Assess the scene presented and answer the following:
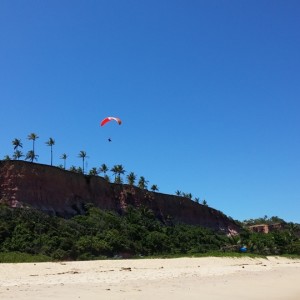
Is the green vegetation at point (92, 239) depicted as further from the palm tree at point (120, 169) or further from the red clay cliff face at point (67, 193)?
the palm tree at point (120, 169)

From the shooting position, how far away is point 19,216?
129 feet

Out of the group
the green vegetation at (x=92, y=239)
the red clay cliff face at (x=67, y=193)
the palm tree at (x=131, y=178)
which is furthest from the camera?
the palm tree at (x=131, y=178)

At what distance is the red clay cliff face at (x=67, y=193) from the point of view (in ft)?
155

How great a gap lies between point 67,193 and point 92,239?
48.8ft

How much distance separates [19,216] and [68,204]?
42.6 feet

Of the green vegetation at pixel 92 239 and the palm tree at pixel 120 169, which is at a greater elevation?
the palm tree at pixel 120 169

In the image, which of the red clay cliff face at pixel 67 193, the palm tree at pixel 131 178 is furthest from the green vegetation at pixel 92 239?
the palm tree at pixel 131 178

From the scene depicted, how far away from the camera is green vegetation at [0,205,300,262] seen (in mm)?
33312

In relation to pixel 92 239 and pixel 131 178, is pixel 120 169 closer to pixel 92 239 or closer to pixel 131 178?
pixel 131 178

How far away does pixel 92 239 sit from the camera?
129ft

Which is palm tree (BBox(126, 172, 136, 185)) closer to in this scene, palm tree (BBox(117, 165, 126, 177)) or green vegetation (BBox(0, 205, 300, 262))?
palm tree (BBox(117, 165, 126, 177))

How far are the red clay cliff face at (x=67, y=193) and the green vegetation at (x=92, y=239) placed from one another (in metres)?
2.67

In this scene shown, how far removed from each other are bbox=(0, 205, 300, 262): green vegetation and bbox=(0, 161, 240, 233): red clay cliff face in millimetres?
2670

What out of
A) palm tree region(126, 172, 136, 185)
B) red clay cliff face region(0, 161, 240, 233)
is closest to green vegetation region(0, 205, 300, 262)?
red clay cliff face region(0, 161, 240, 233)
